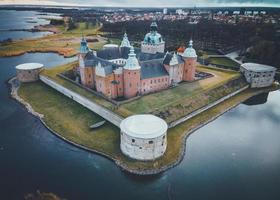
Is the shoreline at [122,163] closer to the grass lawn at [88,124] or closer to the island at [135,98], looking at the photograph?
the island at [135,98]

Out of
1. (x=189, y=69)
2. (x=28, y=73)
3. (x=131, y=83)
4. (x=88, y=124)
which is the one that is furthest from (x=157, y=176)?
(x=28, y=73)

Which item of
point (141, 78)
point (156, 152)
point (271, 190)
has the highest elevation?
point (141, 78)

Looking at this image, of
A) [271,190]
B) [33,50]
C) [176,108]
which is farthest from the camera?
[33,50]

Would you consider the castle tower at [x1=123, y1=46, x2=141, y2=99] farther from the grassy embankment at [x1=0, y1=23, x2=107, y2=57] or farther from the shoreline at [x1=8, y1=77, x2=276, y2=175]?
the grassy embankment at [x1=0, y1=23, x2=107, y2=57]

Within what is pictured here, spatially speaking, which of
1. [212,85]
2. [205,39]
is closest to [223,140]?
[212,85]

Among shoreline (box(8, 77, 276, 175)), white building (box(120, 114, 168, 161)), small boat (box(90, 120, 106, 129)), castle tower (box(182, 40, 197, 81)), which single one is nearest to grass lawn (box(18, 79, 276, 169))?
shoreline (box(8, 77, 276, 175))

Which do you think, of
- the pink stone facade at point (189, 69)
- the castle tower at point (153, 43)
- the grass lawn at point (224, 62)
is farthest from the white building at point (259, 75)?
the castle tower at point (153, 43)

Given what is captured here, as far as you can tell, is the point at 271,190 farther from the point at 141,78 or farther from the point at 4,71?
the point at 4,71

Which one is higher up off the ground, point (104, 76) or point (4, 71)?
point (104, 76)
